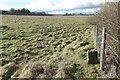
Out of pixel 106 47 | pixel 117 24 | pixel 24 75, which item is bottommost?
pixel 24 75

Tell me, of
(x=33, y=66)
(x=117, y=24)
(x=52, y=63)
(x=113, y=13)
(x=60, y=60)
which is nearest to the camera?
(x=117, y=24)

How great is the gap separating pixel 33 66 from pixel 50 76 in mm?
878

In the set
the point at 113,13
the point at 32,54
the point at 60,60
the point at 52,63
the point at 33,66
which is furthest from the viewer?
the point at 32,54

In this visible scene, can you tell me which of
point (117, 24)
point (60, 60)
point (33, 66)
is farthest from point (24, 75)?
point (117, 24)

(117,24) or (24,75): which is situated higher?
(117,24)

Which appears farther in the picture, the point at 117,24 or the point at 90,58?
the point at 90,58

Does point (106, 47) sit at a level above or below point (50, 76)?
above

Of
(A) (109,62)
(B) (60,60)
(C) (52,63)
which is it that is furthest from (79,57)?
(A) (109,62)

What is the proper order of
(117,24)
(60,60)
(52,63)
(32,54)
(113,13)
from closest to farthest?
(117,24)
(113,13)
(52,63)
(60,60)
(32,54)

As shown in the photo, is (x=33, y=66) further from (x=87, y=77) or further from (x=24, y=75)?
(x=87, y=77)

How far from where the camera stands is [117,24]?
668cm

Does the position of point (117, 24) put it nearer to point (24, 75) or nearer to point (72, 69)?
point (72, 69)

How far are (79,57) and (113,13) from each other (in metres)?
2.63

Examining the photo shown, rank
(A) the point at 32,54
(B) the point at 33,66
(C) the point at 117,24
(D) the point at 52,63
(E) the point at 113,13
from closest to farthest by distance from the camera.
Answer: (C) the point at 117,24, (E) the point at 113,13, (B) the point at 33,66, (D) the point at 52,63, (A) the point at 32,54
